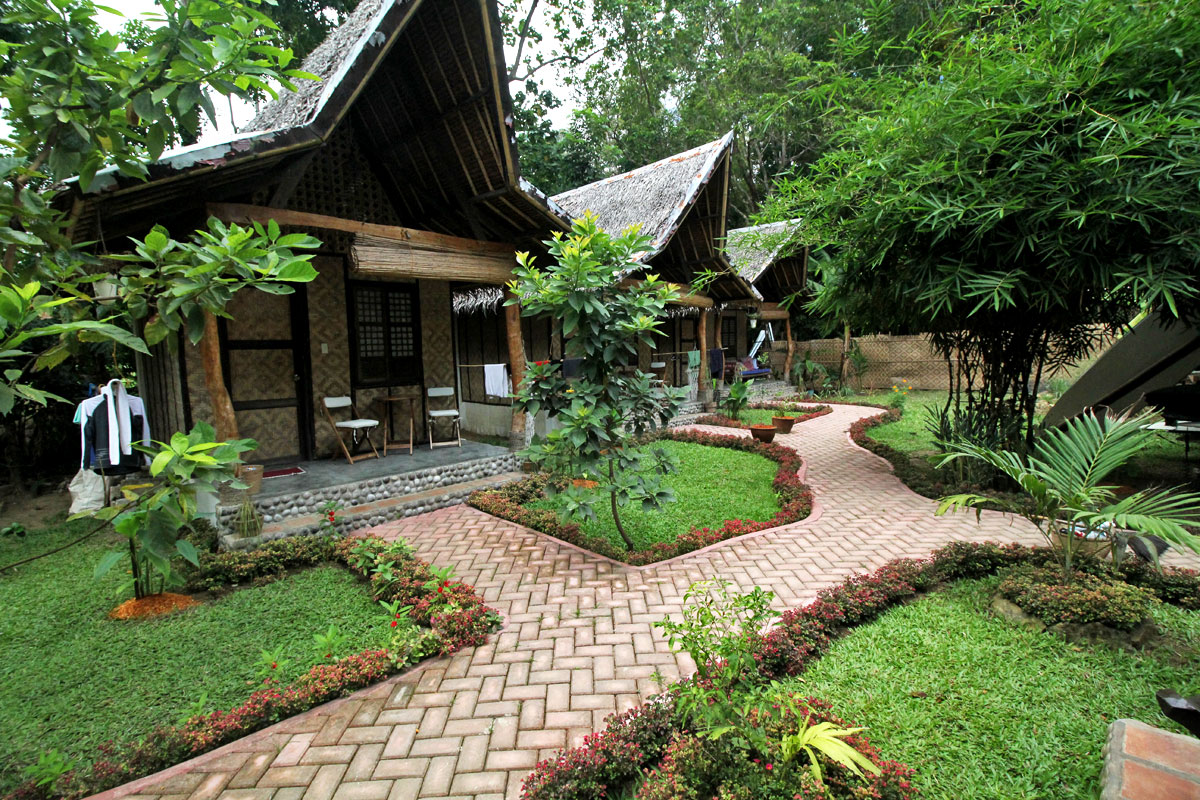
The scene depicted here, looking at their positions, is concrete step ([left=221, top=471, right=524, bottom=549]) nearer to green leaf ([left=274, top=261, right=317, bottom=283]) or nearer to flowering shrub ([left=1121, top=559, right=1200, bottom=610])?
green leaf ([left=274, top=261, right=317, bottom=283])

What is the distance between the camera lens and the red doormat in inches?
255

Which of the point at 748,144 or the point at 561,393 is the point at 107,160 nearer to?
the point at 561,393

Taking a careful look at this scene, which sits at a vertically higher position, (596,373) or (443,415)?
(596,373)

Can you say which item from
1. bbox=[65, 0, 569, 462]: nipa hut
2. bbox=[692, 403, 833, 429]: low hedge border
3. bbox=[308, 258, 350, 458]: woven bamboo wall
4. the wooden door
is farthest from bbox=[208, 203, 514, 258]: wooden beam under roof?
bbox=[692, 403, 833, 429]: low hedge border

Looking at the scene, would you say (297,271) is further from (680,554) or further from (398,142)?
(398,142)

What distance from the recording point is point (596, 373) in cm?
467

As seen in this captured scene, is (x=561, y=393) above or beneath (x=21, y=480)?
above

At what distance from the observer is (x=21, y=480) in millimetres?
7148

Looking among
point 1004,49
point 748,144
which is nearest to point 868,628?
point 1004,49

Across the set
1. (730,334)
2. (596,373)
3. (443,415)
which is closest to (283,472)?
(443,415)

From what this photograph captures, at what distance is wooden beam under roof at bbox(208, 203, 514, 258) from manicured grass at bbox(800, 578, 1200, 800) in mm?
5237

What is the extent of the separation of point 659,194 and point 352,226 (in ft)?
21.8

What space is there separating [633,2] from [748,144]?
7.40 metres

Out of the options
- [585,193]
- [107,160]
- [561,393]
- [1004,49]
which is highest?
[585,193]
